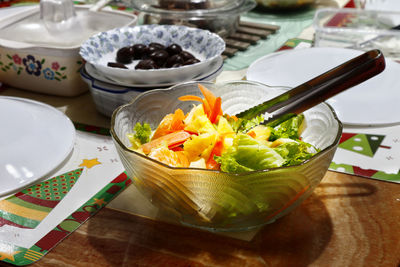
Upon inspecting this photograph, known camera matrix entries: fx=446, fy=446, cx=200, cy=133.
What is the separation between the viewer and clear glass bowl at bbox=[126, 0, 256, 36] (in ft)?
3.84

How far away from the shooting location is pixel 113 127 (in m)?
0.57

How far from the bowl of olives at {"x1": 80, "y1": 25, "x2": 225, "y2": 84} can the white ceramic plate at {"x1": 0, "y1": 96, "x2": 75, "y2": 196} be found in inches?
5.0

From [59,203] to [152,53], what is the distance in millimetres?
384

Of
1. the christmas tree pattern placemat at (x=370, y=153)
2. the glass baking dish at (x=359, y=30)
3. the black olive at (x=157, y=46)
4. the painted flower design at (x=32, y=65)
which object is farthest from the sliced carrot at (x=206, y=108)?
the glass baking dish at (x=359, y=30)

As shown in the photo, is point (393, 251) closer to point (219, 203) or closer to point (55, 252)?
point (219, 203)

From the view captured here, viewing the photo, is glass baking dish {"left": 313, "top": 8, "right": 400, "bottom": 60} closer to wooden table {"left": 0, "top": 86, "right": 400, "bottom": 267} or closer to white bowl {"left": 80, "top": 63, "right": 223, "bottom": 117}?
white bowl {"left": 80, "top": 63, "right": 223, "bottom": 117}

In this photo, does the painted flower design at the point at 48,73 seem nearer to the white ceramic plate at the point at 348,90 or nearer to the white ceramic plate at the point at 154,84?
the white ceramic plate at the point at 154,84

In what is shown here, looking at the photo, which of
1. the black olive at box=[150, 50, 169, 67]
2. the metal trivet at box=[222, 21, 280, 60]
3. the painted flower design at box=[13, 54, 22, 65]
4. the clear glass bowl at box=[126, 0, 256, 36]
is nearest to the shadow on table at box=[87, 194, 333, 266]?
the black olive at box=[150, 50, 169, 67]

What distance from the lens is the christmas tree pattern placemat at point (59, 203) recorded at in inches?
20.7

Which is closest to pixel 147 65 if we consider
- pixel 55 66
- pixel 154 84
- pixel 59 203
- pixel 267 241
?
pixel 154 84

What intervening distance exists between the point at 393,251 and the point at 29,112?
Answer: 590 millimetres

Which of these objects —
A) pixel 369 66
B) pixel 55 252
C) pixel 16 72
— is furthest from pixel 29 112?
pixel 369 66

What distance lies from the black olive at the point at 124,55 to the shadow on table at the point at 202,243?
403mm

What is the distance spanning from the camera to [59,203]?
1.97ft
